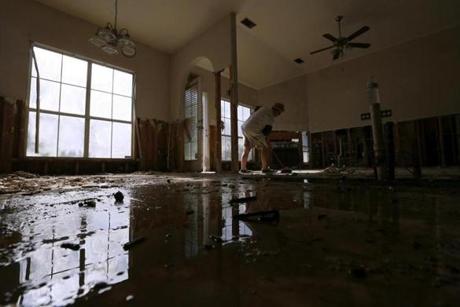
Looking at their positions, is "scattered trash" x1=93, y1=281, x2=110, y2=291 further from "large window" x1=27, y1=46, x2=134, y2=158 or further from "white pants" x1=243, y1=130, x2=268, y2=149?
"large window" x1=27, y1=46, x2=134, y2=158

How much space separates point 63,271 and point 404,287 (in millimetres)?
596

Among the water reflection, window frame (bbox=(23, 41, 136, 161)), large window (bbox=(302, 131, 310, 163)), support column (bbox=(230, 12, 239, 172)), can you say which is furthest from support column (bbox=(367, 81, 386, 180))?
large window (bbox=(302, 131, 310, 163))

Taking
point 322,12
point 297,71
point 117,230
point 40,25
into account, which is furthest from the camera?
point 297,71

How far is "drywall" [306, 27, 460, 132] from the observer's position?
6312 mm

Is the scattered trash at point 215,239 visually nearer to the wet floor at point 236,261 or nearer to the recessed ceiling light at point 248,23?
the wet floor at point 236,261

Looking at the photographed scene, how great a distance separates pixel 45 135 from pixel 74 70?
179 centimetres

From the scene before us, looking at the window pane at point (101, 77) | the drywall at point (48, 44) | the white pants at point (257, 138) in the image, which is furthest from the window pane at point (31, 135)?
the white pants at point (257, 138)

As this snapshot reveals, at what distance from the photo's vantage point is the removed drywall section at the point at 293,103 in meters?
9.12

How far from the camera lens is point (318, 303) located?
0.31 metres

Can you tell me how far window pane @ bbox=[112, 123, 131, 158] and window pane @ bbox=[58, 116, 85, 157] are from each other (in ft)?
2.61

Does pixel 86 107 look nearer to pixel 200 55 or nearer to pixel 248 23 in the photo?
pixel 200 55

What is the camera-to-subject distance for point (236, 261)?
462 mm

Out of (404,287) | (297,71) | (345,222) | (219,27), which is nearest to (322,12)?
(219,27)

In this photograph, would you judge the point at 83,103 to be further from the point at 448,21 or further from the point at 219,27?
the point at 448,21
